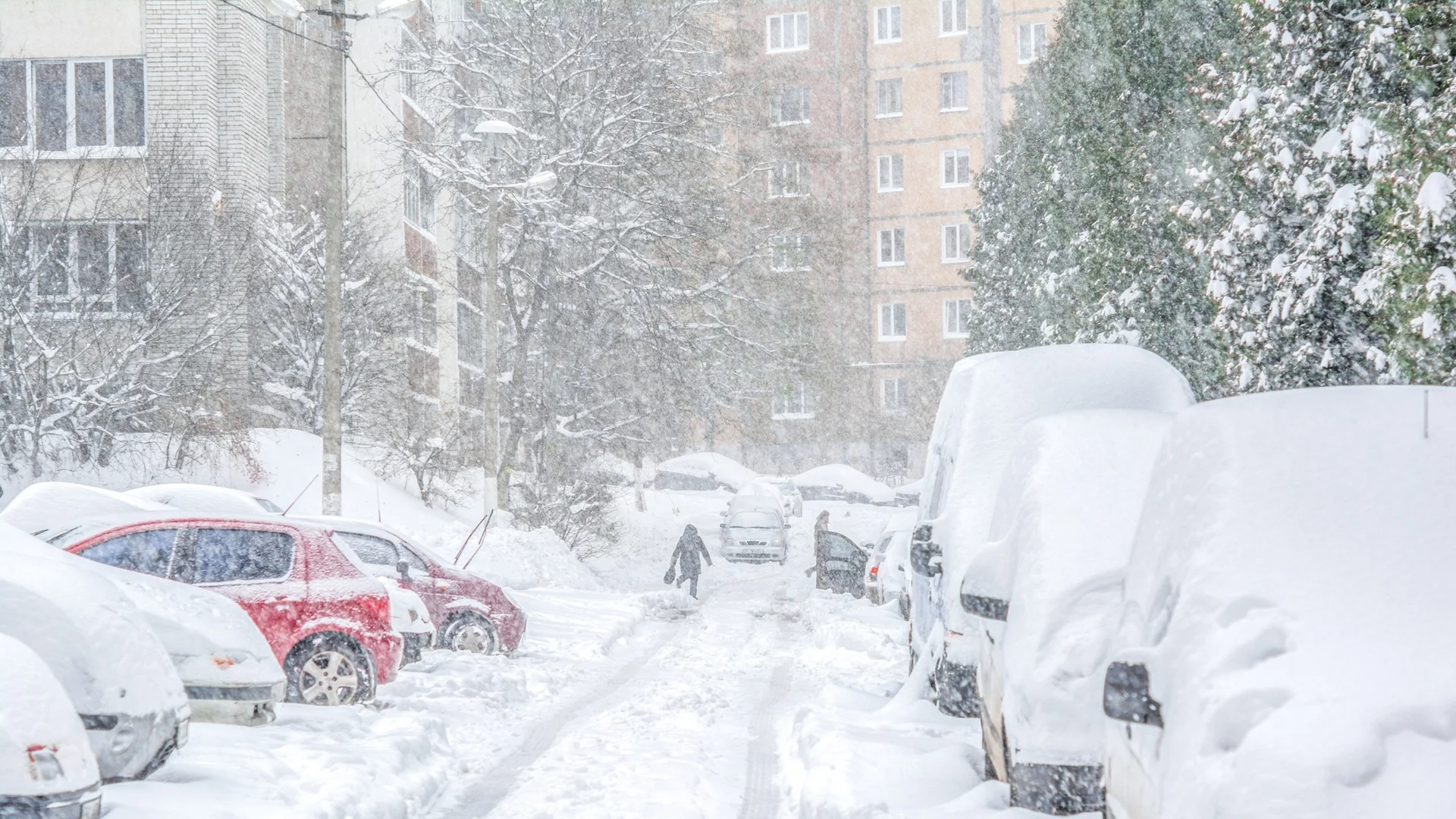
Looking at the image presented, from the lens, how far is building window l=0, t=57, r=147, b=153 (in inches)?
1169

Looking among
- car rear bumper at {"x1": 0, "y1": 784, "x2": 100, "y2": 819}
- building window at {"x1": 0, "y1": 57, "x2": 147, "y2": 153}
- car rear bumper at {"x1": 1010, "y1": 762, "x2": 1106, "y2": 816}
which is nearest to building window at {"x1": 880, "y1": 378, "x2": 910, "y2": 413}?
building window at {"x1": 0, "y1": 57, "x2": 147, "y2": 153}

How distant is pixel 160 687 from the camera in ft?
23.4

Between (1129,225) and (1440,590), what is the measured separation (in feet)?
48.7

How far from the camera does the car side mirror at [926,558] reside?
388 inches

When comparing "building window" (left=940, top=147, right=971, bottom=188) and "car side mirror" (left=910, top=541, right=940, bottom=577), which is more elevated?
"building window" (left=940, top=147, right=971, bottom=188)

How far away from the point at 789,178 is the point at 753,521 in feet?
27.1

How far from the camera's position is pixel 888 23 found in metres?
66.6

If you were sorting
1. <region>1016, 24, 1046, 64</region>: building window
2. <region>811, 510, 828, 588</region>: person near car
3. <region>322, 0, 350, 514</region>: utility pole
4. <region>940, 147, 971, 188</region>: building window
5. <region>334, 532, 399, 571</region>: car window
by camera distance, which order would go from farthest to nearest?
1. <region>940, 147, 971, 188</region>: building window
2. <region>1016, 24, 1046, 64</region>: building window
3. <region>811, 510, 828, 588</region>: person near car
4. <region>322, 0, 350, 514</region>: utility pole
5. <region>334, 532, 399, 571</region>: car window

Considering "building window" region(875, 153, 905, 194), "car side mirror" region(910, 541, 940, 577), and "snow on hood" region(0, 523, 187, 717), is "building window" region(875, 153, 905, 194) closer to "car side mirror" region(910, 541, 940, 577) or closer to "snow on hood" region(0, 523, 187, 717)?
"car side mirror" region(910, 541, 940, 577)

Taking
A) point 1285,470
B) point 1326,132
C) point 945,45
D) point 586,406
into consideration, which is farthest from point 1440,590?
point 945,45

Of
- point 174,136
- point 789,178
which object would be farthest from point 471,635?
point 789,178

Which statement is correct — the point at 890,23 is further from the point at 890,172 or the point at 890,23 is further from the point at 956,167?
the point at 956,167

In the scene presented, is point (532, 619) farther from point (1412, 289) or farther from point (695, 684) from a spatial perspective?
point (1412, 289)

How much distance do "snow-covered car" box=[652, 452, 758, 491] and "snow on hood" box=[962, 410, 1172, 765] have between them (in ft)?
163
